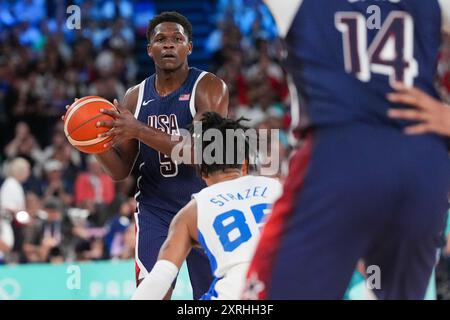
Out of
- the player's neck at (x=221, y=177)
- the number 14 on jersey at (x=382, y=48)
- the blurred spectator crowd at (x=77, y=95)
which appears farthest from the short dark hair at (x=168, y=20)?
the blurred spectator crowd at (x=77, y=95)

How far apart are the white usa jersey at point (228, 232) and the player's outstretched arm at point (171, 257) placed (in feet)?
0.15

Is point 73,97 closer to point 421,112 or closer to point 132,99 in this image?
point 132,99

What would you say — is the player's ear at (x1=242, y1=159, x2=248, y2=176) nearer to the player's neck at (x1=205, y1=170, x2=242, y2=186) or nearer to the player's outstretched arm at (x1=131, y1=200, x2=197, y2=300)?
the player's neck at (x1=205, y1=170, x2=242, y2=186)

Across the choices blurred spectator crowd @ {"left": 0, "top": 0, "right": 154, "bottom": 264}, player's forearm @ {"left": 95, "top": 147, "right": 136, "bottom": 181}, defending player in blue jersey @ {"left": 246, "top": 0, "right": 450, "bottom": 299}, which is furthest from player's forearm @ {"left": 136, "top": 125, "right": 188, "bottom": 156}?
blurred spectator crowd @ {"left": 0, "top": 0, "right": 154, "bottom": 264}

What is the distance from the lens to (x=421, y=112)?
2.76m

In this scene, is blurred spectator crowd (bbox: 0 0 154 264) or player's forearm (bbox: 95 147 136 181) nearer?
player's forearm (bbox: 95 147 136 181)

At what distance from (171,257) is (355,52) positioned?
1.22 metres

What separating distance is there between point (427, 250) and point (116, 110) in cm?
269

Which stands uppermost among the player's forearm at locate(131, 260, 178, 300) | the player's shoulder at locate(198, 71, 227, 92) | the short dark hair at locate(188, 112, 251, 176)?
the player's shoulder at locate(198, 71, 227, 92)

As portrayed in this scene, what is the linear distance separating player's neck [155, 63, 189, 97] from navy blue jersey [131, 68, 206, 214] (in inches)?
1.4

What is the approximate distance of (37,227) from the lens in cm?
1056

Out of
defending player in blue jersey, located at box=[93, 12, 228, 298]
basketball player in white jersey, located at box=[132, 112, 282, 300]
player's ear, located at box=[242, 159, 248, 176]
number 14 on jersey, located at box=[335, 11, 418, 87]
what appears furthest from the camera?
defending player in blue jersey, located at box=[93, 12, 228, 298]

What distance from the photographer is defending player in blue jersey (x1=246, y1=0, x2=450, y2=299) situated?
2.66 meters

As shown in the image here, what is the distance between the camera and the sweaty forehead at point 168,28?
5.51 metres
